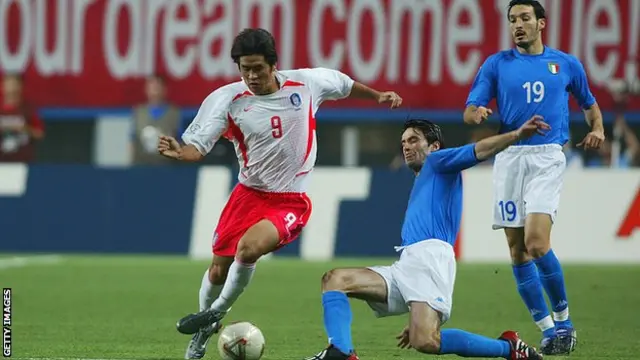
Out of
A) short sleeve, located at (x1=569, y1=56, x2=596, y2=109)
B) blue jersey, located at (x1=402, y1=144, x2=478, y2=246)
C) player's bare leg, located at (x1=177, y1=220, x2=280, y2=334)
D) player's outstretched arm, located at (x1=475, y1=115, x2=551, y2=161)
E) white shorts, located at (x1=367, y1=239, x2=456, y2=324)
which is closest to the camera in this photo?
player's outstretched arm, located at (x1=475, y1=115, x2=551, y2=161)

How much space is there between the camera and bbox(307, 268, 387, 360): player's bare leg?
7.69 meters

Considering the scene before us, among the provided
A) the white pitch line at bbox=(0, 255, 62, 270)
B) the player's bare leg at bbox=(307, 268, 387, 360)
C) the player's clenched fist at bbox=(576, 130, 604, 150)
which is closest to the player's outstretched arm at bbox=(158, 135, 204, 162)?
the player's bare leg at bbox=(307, 268, 387, 360)

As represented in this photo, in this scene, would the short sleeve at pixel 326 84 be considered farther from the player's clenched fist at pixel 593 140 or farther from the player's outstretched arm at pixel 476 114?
the player's clenched fist at pixel 593 140

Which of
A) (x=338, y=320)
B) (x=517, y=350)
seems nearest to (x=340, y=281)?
(x=338, y=320)

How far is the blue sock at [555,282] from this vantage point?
9469 millimetres

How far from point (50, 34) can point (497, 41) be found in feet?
20.1

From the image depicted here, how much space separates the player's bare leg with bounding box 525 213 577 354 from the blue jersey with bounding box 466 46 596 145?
564 millimetres

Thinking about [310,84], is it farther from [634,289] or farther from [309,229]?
[309,229]

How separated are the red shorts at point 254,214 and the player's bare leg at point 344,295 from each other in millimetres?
1358

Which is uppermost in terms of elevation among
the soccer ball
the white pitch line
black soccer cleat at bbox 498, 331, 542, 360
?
black soccer cleat at bbox 498, 331, 542, 360

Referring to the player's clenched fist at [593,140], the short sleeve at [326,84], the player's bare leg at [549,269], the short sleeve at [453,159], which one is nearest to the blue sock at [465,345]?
the short sleeve at [453,159]

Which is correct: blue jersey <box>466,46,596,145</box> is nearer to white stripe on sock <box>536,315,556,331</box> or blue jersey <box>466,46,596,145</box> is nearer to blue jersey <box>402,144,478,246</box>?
white stripe on sock <box>536,315,556,331</box>

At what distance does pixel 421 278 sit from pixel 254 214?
177 centimetres

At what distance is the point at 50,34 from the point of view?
1973cm
